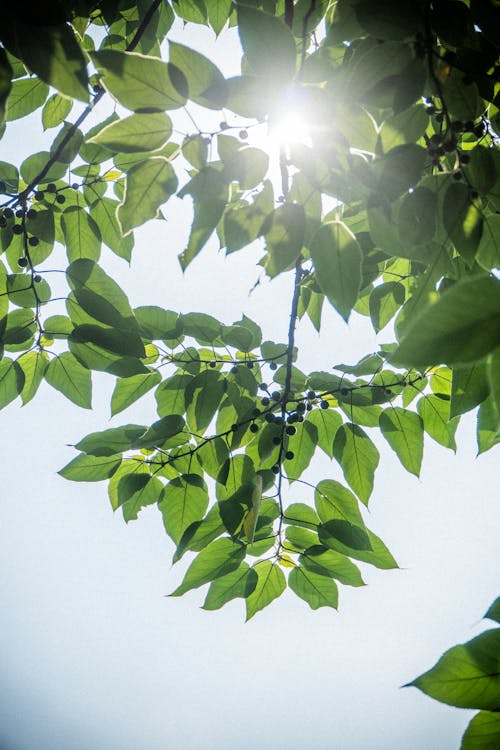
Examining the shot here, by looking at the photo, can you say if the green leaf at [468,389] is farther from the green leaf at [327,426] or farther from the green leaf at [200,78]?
the green leaf at [200,78]

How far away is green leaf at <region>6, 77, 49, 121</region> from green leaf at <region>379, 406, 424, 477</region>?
5.76 ft

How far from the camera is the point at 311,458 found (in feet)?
6.95

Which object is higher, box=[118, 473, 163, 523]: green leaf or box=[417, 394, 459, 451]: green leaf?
box=[417, 394, 459, 451]: green leaf

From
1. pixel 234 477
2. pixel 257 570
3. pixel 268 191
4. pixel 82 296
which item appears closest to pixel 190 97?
pixel 268 191

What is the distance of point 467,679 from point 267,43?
3.90ft

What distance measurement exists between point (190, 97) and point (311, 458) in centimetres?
146

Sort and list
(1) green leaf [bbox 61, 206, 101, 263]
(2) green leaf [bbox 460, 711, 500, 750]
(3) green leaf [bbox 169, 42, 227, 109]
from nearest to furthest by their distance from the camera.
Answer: (2) green leaf [bbox 460, 711, 500, 750]
(3) green leaf [bbox 169, 42, 227, 109]
(1) green leaf [bbox 61, 206, 101, 263]

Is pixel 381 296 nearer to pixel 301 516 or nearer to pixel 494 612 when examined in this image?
pixel 301 516

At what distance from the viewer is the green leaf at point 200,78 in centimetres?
101

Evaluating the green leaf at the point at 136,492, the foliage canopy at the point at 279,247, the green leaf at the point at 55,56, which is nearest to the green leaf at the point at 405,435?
the foliage canopy at the point at 279,247

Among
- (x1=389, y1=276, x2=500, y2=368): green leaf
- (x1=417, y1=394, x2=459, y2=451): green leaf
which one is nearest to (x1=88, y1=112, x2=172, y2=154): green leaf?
(x1=389, y1=276, x2=500, y2=368): green leaf

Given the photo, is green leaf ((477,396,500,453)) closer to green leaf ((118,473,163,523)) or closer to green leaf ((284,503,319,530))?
green leaf ((284,503,319,530))

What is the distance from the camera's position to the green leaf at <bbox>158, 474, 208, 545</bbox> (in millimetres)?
1870

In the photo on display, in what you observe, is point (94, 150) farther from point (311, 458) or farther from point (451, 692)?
point (451, 692)
